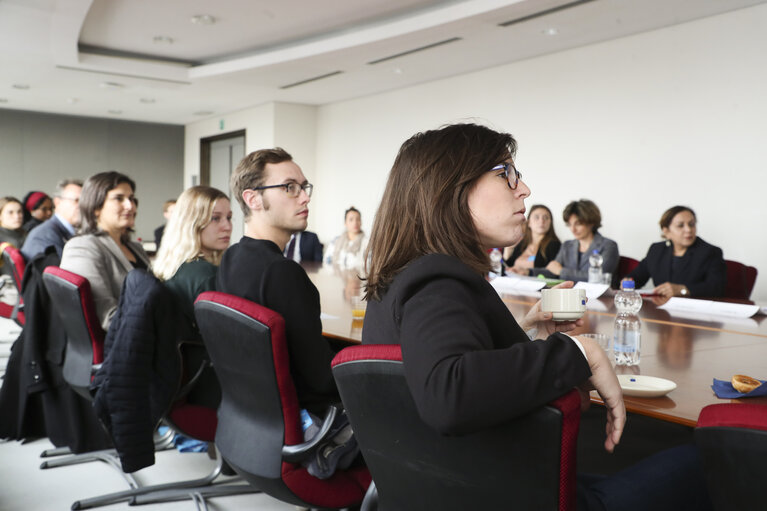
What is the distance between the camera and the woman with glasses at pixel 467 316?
3.27 feet

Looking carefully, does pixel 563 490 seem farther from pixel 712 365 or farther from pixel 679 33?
pixel 679 33

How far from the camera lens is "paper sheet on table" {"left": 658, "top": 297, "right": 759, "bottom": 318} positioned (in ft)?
10.3

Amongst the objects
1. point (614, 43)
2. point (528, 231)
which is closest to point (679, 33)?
point (614, 43)

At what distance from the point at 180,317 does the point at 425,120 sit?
6.66 meters

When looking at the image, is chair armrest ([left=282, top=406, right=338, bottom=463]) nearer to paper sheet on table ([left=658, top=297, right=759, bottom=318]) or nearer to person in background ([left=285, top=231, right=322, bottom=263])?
paper sheet on table ([left=658, top=297, right=759, bottom=318])

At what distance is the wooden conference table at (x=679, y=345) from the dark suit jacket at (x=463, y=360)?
531 millimetres

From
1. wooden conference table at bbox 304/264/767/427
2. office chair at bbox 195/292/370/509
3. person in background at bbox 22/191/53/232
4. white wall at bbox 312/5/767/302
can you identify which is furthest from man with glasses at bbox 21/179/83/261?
white wall at bbox 312/5/767/302

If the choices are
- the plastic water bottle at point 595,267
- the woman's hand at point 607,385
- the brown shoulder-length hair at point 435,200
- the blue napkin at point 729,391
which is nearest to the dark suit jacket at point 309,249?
the plastic water bottle at point 595,267

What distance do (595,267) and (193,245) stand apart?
305cm

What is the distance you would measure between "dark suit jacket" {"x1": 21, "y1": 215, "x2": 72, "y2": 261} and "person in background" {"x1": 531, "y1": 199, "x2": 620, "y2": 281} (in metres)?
3.39

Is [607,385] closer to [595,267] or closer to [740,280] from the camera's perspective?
[595,267]

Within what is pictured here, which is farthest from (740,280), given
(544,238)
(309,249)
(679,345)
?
(309,249)

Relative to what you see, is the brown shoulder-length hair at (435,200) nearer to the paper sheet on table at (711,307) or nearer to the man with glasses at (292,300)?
the man with glasses at (292,300)

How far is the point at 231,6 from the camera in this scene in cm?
647
